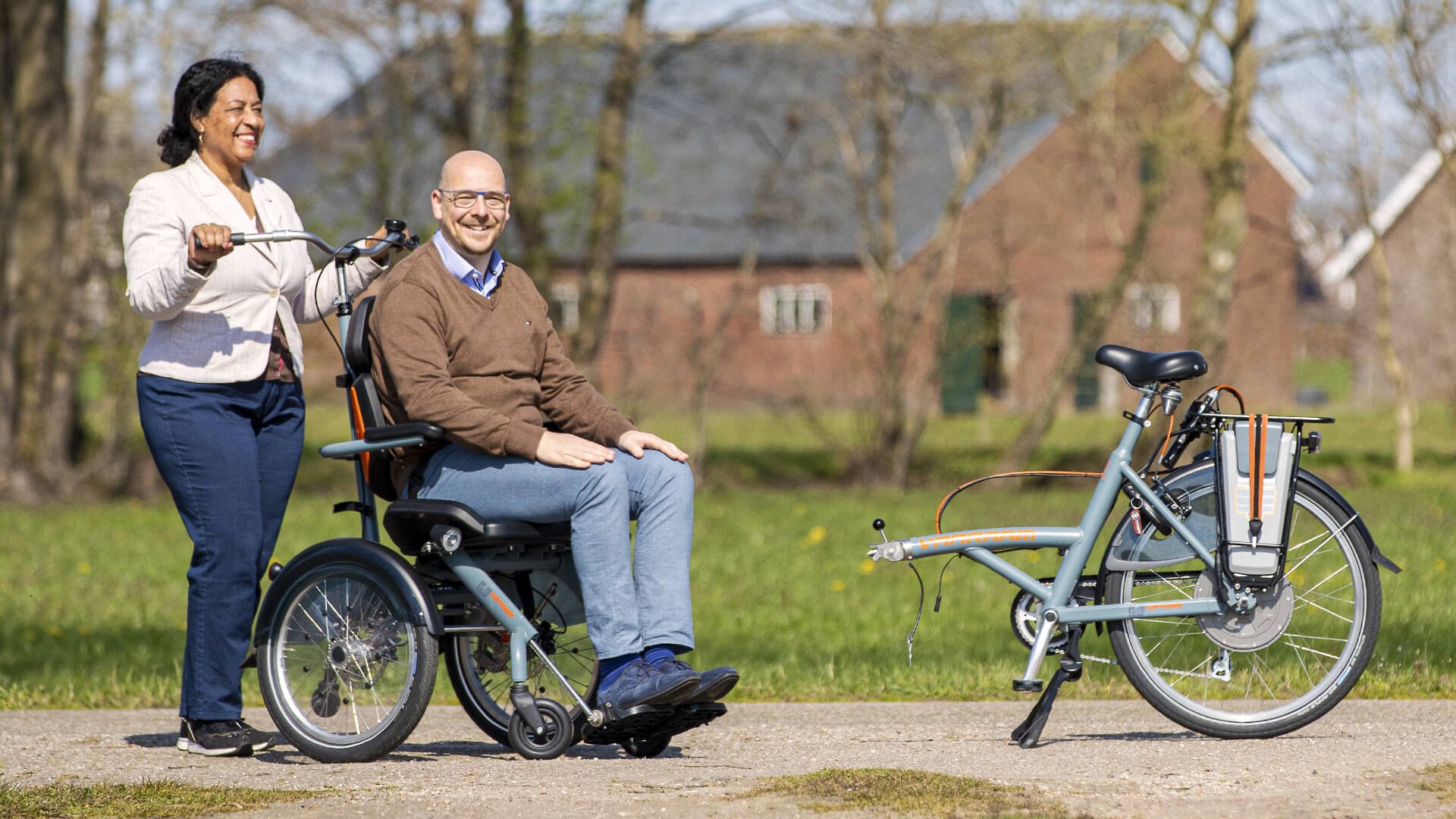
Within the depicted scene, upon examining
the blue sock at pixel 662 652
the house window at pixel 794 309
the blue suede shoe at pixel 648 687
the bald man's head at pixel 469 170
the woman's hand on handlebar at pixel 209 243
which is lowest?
the blue suede shoe at pixel 648 687

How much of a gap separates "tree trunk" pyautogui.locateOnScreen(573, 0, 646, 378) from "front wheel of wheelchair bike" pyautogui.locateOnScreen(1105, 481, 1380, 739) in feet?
37.7

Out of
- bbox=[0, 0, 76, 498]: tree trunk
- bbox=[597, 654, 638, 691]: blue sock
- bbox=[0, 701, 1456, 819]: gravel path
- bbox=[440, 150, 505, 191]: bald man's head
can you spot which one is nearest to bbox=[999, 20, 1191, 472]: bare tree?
bbox=[0, 0, 76, 498]: tree trunk

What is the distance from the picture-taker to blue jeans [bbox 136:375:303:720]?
5.14 m

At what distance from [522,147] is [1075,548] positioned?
12.3m

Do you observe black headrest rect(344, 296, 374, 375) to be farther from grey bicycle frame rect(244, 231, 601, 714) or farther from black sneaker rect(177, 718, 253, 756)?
black sneaker rect(177, 718, 253, 756)

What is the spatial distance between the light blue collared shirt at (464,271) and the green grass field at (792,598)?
1593mm

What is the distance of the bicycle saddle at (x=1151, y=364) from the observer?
4.83 metres

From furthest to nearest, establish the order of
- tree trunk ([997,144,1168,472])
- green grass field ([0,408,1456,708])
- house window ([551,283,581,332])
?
tree trunk ([997,144,1168,472])
house window ([551,283,581,332])
green grass field ([0,408,1456,708])

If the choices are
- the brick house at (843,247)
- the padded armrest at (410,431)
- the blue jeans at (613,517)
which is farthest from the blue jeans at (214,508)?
the brick house at (843,247)

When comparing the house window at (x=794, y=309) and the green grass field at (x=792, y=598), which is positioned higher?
the house window at (x=794, y=309)

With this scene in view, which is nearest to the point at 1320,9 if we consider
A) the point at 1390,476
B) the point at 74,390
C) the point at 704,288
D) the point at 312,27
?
the point at 1390,476

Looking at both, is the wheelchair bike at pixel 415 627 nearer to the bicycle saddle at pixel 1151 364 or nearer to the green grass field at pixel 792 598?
the green grass field at pixel 792 598

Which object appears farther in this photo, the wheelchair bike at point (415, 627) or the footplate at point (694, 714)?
the wheelchair bike at point (415, 627)

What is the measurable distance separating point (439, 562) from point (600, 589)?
1.86ft
